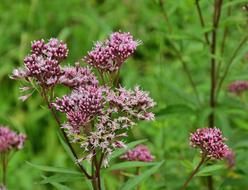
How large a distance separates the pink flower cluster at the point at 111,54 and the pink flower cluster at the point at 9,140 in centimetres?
80

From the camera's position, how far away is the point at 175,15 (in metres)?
5.49

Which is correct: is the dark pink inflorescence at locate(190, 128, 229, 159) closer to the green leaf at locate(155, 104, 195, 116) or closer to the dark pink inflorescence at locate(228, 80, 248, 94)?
the green leaf at locate(155, 104, 195, 116)

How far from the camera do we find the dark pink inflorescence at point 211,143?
8.00ft

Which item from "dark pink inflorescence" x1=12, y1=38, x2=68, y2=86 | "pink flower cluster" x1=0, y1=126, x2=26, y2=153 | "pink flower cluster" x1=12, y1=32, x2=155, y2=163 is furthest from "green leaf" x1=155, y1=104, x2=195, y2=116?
"dark pink inflorescence" x1=12, y1=38, x2=68, y2=86

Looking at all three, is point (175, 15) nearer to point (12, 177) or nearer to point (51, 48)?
point (12, 177)

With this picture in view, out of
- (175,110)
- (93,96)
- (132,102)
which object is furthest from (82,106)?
(175,110)

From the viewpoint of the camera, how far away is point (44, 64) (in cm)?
241

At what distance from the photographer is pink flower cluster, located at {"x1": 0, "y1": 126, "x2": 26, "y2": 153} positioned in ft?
9.84

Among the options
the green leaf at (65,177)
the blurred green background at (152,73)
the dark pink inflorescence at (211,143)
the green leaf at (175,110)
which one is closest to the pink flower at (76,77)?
the green leaf at (65,177)

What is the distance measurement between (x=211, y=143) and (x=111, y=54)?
1.93 feet

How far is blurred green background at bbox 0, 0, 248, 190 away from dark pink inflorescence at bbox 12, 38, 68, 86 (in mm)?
787

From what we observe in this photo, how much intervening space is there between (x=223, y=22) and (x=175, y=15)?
2206mm

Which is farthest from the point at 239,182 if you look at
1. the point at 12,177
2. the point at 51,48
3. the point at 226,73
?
the point at 12,177

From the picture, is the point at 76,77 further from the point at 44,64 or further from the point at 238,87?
the point at 238,87
